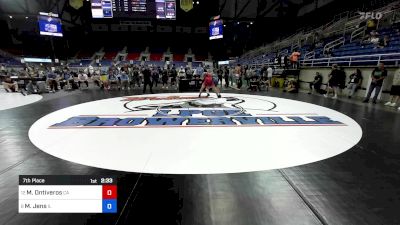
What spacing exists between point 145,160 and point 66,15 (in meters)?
35.5

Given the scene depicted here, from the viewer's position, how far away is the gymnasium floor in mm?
1974

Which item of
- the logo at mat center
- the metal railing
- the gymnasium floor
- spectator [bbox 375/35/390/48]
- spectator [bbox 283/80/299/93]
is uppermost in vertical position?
spectator [bbox 375/35/390/48]

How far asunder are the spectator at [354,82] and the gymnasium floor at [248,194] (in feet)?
23.9

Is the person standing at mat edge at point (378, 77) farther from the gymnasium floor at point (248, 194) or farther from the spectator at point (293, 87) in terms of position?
the gymnasium floor at point (248, 194)

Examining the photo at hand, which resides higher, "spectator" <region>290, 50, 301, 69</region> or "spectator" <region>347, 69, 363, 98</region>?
"spectator" <region>290, 50, 301, 69</region>

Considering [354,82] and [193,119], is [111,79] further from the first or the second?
[354,82]

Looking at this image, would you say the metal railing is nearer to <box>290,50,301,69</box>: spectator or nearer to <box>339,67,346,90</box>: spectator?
<box>290,50,301,69</box>: spectator

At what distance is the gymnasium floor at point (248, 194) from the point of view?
6.48 feet

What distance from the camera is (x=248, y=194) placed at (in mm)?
2365

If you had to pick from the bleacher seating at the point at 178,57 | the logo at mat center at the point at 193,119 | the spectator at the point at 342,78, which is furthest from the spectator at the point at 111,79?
the bleacher seating at the point at 178,57

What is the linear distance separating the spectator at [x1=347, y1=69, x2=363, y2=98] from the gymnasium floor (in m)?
7.28

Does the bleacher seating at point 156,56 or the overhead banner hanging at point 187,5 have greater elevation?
the overhead banner hanging at point 187,5
